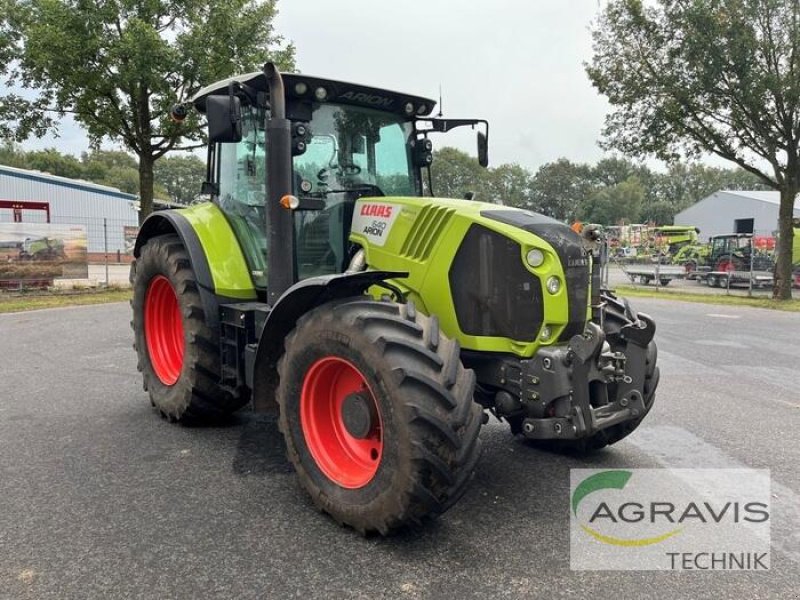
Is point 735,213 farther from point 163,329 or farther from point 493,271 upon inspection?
point 493,271

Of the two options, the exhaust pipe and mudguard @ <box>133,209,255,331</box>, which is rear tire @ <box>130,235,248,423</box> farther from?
the exhaust pipe

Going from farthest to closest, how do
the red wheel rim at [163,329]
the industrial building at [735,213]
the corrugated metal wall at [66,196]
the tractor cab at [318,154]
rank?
the industrial building at [735,213] → the corrugated metal wall at [66,196] → the red wheel rim at [163,329] → the tractor cab at [318,154]

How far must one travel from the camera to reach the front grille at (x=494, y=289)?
324cm

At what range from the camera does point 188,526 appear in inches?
122

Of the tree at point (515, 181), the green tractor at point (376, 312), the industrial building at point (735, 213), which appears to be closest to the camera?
the green tractor at point (376, 312)

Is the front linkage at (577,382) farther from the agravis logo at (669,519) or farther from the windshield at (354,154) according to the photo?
the windshield at (354,154)

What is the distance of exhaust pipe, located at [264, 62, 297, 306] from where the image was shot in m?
3.53

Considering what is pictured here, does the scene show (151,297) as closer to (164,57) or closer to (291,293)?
(291,293)

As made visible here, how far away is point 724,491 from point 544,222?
1.95 metres

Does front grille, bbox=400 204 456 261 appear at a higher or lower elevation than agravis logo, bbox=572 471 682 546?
higher

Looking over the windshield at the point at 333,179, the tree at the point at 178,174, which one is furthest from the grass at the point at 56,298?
the tree at the point at 178,174

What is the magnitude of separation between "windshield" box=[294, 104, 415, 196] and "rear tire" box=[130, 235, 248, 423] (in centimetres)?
124

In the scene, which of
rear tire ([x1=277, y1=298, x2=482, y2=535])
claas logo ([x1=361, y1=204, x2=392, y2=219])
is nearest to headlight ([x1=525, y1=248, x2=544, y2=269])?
rear tire ([x1=277, y1=298, x2=482, y2=535])

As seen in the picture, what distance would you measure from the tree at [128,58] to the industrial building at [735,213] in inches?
1587
